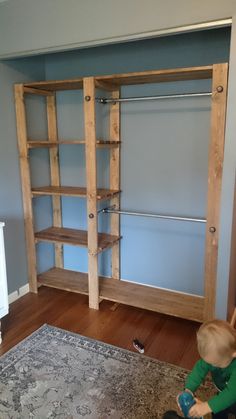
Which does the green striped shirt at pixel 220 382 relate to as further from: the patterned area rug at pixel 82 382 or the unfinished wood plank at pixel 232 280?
the unfinished wood plank at pixel 232 280

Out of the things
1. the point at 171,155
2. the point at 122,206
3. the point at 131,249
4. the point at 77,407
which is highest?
the point at 171,155

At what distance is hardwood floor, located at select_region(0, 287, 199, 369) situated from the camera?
2293mm

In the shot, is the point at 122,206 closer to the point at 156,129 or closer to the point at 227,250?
the point at 156,129

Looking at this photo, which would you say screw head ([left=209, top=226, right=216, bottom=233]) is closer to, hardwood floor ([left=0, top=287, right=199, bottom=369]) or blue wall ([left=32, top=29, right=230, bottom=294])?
blue wall ([left=32, top=29, right=230, bottom=294])

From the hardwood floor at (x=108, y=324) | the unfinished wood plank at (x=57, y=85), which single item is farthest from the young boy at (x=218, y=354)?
the unfinished wood plank at (x=57, y=85)

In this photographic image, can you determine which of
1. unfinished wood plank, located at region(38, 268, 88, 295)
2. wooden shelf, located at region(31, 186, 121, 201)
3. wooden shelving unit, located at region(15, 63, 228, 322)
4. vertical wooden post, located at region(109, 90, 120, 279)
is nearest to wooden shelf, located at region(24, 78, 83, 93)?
wooden shelving unit, located at region(15, 63, 228, 322)

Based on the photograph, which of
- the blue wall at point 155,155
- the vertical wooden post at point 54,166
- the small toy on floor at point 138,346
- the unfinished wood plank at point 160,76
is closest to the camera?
the unfinished wood plank at point 160,76

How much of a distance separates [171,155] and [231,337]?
1.80m

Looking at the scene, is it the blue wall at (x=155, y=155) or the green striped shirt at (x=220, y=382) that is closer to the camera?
the green striped shirt at (x=220, y=382)

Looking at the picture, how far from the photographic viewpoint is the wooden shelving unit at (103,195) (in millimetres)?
2170

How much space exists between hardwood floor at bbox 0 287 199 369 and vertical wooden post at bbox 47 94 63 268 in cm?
52

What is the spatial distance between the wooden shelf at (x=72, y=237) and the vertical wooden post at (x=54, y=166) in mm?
185

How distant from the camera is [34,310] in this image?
283 cm

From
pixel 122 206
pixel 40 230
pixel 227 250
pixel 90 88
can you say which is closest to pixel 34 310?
pixel 40 230
